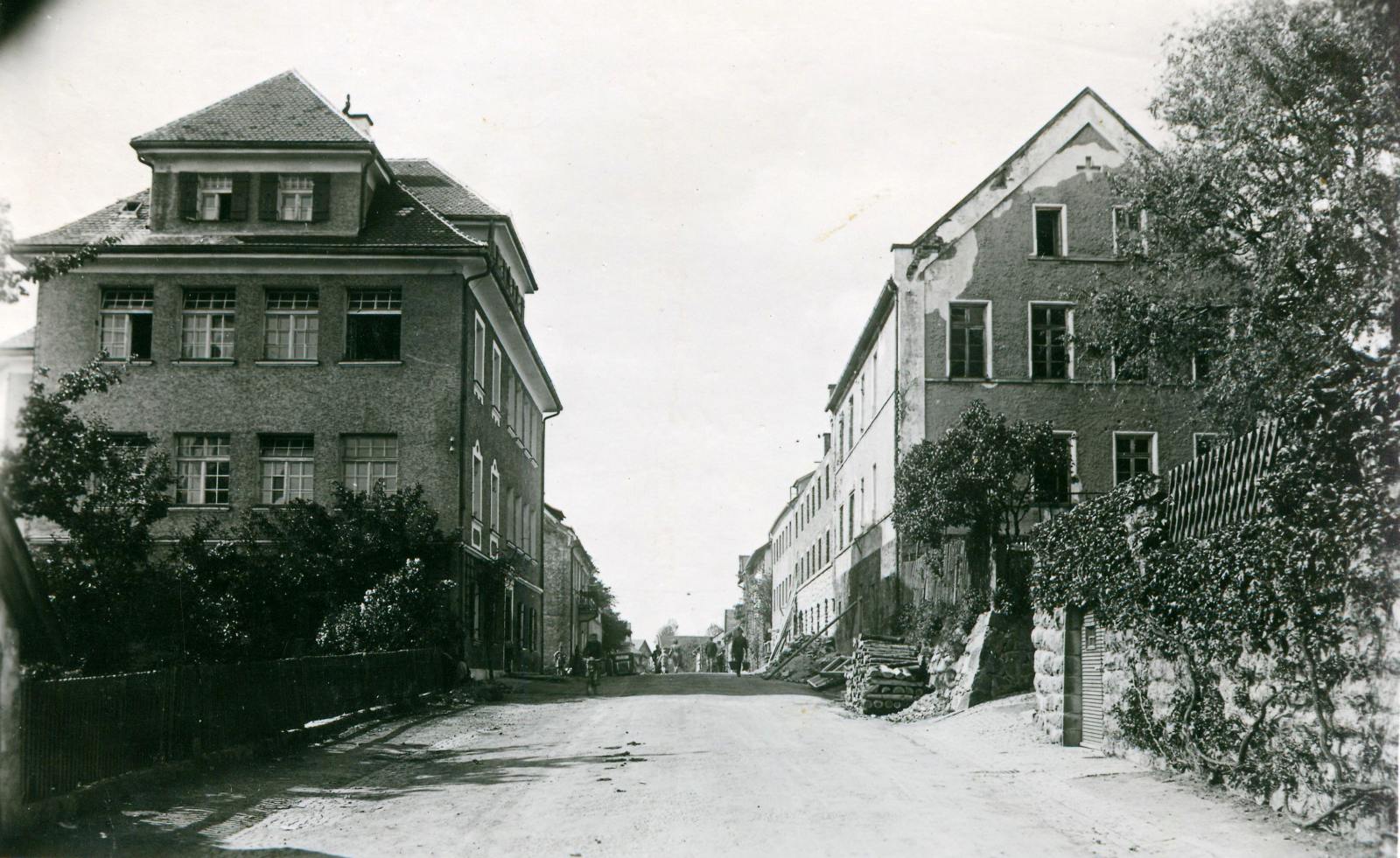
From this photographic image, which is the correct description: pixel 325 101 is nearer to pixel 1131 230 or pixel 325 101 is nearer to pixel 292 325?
pixel 292 325

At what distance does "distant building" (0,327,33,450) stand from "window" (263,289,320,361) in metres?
4.61

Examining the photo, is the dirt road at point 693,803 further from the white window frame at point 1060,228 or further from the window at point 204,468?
the white window frame at point 1060,228

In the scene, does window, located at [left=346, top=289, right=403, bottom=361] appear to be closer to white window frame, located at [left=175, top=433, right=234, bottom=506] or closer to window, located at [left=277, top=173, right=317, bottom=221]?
window, located at [left=277, top=173, right=317, bottom=221]

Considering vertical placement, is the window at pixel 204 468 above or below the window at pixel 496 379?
below

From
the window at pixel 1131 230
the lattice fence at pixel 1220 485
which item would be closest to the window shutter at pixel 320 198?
the window at pixel 1131 230

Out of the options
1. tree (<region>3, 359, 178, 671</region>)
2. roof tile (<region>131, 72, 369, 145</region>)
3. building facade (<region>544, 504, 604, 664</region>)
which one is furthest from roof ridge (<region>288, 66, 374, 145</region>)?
building facade (<region>544, 504, 604, 664</region>)

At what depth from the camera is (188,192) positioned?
26719 millimetres

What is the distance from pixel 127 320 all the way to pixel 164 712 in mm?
17115

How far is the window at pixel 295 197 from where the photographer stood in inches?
1059

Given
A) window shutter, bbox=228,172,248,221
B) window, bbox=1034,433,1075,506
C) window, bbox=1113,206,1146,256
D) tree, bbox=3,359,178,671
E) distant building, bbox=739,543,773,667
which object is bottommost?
distant building, bbox=739,543,773,667

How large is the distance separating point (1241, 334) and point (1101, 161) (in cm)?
1143

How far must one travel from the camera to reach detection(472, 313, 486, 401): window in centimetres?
2791

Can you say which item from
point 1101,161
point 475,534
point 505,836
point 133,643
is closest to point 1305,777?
point 505,836

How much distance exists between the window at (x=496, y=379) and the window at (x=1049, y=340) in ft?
44.4
